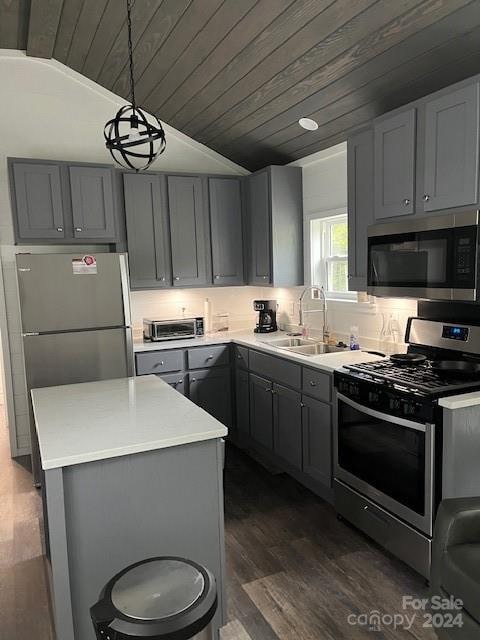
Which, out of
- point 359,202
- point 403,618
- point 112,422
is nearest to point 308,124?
point 359,202

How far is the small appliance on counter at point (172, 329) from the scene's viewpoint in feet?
13.5

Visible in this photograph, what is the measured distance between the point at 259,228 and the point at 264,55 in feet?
5.08

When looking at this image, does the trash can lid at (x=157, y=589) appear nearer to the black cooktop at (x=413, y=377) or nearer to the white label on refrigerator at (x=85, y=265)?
the black cooktop at (x=413, y=377)

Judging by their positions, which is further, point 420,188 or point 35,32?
point 35,32

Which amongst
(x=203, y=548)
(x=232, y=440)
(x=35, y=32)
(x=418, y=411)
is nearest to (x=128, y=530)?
(x=203, y=548)

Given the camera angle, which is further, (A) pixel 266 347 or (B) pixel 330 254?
(B) pixel 330 254

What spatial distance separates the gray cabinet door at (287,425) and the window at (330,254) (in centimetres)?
98

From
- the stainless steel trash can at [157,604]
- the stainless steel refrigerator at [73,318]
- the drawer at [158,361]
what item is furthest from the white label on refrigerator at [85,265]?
the stainless steel trash can at [157,604]

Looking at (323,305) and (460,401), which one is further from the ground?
(323,305)

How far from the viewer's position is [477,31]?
221 cm

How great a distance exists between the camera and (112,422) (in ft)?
6.68

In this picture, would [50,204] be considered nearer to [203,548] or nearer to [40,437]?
[40,437]

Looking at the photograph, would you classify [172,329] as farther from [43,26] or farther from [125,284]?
[43,26]

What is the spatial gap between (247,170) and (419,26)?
100 inches
